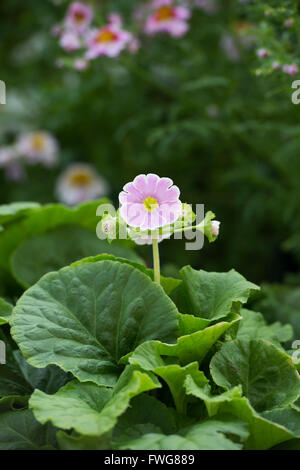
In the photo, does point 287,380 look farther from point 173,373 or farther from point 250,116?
point 250,116

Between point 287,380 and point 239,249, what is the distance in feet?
3.98

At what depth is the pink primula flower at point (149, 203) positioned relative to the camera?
77 cm

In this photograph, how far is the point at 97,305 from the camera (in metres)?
0.83

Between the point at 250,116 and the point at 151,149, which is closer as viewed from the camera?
the point at 250,116

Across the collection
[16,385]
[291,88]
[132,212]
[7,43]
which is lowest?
[16,385]

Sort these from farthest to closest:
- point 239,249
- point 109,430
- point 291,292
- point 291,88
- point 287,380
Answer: point 239,249
point 291,292
point 291,88
point 287,380
point 109,430

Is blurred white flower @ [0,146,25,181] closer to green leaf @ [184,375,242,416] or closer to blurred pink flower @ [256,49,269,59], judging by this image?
blurred pink flower @ [256,49,269,59]

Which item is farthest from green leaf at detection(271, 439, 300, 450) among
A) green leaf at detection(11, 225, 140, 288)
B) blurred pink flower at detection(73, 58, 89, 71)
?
blurred pink flower at detection(73, 58, 89, 71)

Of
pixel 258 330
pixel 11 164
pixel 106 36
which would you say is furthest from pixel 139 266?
pixel 11 164

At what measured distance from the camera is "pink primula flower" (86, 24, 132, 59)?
1.50 m

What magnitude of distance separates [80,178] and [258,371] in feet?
5.17

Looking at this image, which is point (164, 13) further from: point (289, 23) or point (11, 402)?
point (11, 402)

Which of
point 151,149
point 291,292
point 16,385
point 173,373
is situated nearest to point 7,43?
point 151,149

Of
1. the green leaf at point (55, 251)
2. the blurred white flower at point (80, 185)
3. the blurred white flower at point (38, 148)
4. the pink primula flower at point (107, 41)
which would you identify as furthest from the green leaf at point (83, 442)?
the blurred white flower at point (38, 148)
